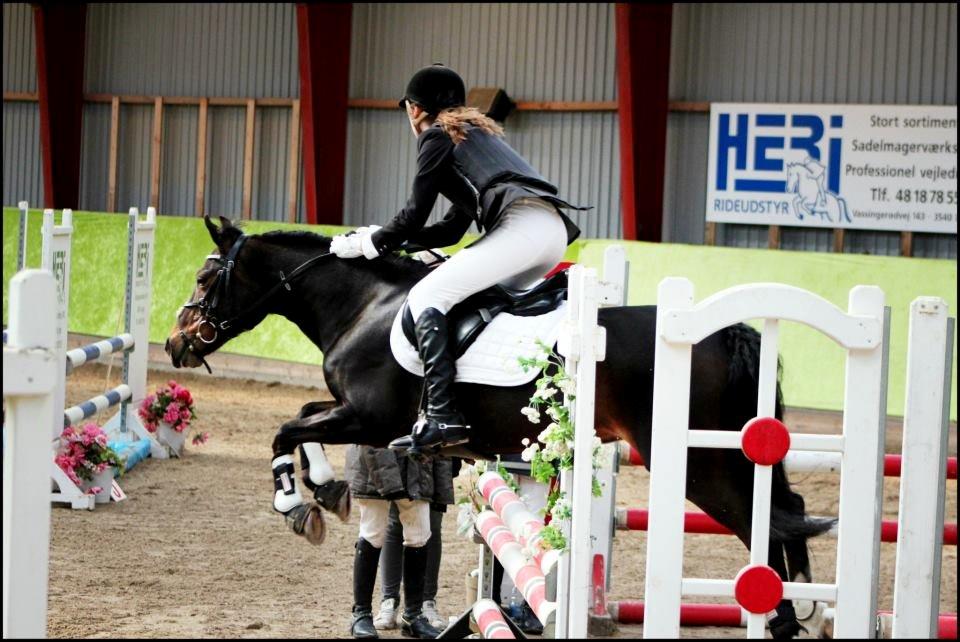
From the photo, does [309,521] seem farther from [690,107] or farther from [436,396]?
[690,107]

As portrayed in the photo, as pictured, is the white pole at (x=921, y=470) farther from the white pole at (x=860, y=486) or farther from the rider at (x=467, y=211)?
the rider at (x=467, y=211)

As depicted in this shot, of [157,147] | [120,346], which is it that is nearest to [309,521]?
[120,346]

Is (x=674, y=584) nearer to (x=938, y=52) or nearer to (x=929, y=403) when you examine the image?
(x=929, y=403)

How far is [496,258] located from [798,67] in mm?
8210

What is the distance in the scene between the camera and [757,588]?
2.97m

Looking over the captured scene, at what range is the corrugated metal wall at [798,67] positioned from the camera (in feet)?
37.0

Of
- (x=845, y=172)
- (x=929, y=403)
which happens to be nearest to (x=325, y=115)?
(x=845, y=172)

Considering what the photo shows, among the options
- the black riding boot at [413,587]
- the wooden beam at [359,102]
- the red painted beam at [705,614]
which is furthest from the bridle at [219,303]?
the wooden beam at [359,102]

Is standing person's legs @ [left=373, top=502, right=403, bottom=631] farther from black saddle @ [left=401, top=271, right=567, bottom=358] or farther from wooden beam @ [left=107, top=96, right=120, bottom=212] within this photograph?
wooden beam @ [left=107, top=96, right=120, bottom=212]

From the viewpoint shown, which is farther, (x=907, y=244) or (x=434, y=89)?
(x=907, y=244)

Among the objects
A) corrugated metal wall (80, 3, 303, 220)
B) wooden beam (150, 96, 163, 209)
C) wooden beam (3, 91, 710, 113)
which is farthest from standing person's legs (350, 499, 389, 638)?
wooden beam (150, 96, 163, 209)

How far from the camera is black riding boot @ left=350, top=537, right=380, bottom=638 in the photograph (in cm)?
469

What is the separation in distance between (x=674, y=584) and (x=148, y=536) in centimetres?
401

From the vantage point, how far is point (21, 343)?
2.25m
